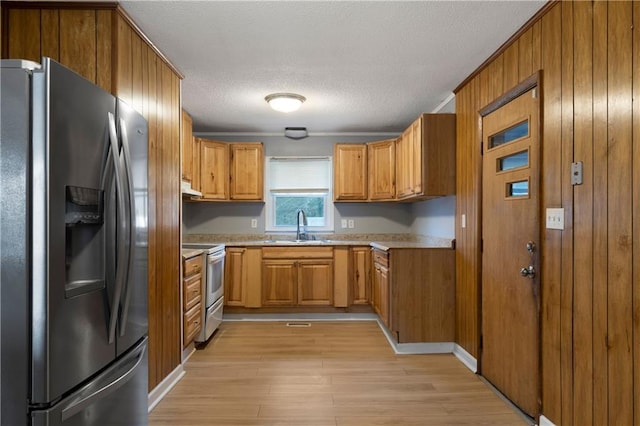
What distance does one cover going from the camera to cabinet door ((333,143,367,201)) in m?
4.58

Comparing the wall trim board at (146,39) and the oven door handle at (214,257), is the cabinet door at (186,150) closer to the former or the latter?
the wall trim board at (146,39)

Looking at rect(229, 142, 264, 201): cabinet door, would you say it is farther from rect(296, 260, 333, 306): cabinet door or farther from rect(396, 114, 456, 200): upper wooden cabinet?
rect(396, 114, 456, 200): upper wooden cabinet

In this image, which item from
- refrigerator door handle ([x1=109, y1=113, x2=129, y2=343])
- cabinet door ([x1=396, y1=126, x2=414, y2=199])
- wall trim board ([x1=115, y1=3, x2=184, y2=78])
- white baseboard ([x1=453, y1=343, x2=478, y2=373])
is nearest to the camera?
refrigerator door handle ([x1=109, y1=113, x2=129, y2=343])

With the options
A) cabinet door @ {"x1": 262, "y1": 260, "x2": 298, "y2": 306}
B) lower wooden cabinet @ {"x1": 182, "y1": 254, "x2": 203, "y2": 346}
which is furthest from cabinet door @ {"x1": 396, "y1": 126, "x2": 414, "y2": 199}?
lower wooden cabinet @ {"x1": 182, "y1": 254, "x2": 203, "y2": 346}

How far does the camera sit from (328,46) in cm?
242

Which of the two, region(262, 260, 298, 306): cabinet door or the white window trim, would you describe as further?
the white window trim

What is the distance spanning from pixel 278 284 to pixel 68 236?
3.13 m

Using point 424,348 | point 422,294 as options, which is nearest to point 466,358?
point 424,348

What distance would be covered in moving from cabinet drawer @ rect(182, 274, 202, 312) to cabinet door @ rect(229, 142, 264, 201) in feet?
5.03

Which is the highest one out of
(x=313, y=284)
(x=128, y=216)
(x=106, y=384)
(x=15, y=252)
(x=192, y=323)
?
(x=128, y=216)

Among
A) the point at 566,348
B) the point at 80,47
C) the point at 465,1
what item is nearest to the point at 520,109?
the point at 465,1

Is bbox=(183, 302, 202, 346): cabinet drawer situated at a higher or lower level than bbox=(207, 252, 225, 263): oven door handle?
lower

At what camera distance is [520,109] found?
2244mm

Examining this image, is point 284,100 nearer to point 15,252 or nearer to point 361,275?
point 361,275
